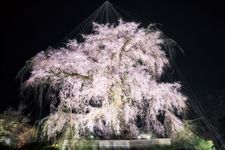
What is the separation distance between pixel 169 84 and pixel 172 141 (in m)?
3.73

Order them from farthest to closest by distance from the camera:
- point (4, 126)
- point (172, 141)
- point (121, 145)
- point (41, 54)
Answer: point (4, 126) < point (172, 141) < point (41, 54) < point (121, 145)

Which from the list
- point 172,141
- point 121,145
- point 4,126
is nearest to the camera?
point 121,145

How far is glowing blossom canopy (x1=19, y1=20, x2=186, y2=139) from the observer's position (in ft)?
59.8

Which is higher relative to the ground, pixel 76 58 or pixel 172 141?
pixel 76 58

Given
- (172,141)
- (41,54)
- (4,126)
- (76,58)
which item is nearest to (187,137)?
(172,141)

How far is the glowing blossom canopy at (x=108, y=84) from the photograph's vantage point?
59.8 ft

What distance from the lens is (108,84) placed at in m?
18.5

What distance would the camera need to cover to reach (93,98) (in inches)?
741

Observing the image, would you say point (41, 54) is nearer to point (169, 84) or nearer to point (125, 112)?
point (125, 112)

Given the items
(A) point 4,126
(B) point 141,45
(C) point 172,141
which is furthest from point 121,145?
(A) point 4,126

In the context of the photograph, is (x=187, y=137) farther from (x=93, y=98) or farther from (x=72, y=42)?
(x=72, y=42)

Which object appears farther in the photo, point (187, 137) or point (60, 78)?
point (187, 137)

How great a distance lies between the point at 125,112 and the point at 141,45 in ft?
11.9

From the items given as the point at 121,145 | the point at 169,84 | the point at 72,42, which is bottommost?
the point at 121,145
